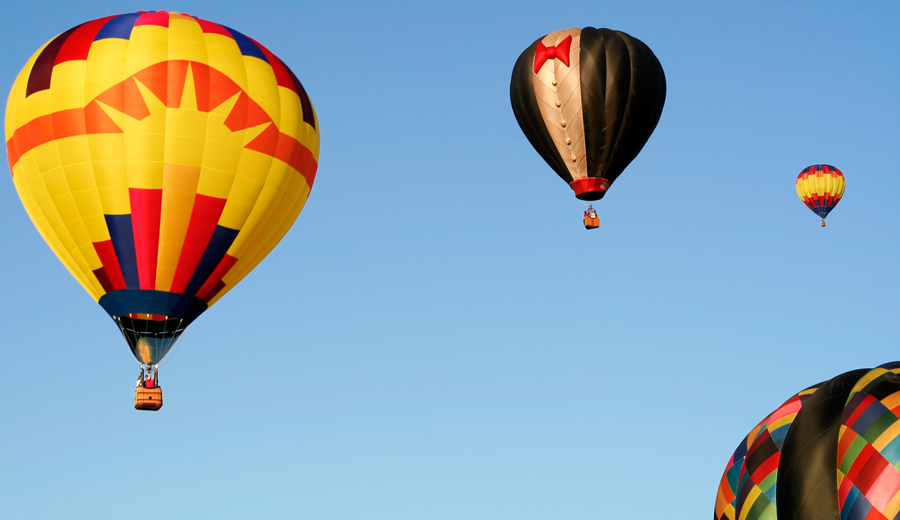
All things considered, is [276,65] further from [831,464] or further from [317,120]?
[831,464]

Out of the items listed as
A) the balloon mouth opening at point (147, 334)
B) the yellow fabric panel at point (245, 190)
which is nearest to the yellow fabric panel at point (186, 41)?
the yellow fabric panel at point (245, 190)

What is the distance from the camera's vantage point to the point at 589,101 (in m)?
28.8

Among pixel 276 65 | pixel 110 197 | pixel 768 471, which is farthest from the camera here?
pixel 276 65

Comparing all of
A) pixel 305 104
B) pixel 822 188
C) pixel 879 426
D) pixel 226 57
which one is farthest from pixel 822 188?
pixel 879 426

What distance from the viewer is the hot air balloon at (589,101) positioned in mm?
28875

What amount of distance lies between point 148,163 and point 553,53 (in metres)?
8.25

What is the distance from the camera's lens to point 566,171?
29.5 meters

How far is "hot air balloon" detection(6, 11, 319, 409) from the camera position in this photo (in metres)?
25.7

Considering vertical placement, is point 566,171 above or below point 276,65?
below

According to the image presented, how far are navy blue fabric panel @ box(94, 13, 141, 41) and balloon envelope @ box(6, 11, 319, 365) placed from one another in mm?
32

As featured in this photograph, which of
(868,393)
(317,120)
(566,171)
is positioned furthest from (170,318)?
(868,393)

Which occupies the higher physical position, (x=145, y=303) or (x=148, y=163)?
(x=148, y=163)

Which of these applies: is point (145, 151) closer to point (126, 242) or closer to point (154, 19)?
point (126, 242)

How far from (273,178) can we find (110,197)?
2.83 meters
